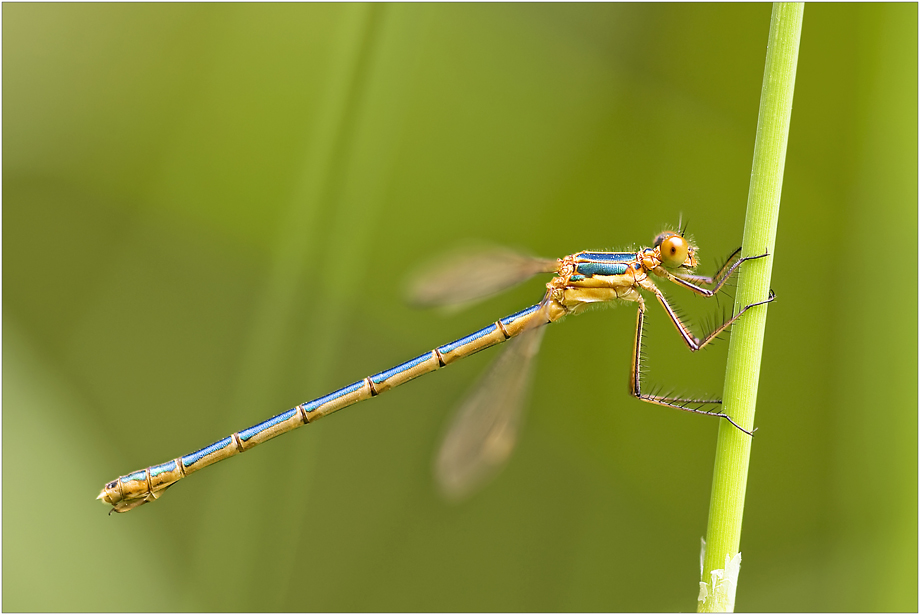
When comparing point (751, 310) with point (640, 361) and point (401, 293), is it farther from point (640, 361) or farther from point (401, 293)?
point (401, 293)

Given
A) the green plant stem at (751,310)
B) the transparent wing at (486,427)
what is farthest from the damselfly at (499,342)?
the green plant stem at (751,310)

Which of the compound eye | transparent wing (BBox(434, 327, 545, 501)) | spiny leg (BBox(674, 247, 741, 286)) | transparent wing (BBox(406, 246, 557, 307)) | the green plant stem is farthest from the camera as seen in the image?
transparent wing (BBox(406, 246, 557, 307))

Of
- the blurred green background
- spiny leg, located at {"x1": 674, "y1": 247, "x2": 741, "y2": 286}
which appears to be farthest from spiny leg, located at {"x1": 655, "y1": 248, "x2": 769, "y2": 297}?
the blurred green background

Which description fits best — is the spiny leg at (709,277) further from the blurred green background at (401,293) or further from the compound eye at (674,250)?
the blurred green background at (401,293)

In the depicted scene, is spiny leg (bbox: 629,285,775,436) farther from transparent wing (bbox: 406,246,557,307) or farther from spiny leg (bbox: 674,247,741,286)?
transparent wing (bbox: 406,246,557,307)

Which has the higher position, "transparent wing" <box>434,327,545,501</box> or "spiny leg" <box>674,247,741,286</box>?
"spiny leg" <box>674,247,741,286</box>

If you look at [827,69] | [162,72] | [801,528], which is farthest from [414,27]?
[801,528]
